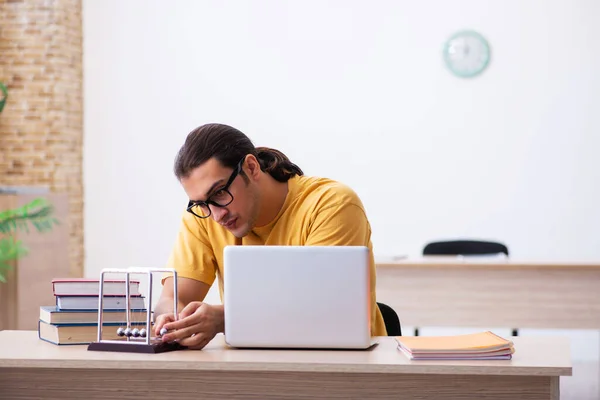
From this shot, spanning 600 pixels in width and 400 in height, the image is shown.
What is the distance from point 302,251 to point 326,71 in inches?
184

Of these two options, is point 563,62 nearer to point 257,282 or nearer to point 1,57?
point 1,57

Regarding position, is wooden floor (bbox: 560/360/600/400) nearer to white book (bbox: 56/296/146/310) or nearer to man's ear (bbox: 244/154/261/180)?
man's ear (bbox: 244/154/261/180)

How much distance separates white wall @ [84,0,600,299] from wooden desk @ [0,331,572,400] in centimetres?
425

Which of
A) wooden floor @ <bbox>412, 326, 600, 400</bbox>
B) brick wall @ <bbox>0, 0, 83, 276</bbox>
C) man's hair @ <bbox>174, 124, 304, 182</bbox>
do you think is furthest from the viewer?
brick wall @ <bbox>0, 0, 83, 276</bbox>

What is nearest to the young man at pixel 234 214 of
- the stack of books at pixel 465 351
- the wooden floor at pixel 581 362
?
the stack of books at pixel 465 351

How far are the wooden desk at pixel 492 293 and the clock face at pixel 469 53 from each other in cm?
216

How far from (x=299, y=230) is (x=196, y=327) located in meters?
0.50

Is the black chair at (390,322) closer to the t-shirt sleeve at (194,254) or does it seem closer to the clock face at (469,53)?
the t-shirt sleeve at (194,254)

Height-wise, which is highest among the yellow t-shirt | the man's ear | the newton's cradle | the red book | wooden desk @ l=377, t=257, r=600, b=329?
the man's ear

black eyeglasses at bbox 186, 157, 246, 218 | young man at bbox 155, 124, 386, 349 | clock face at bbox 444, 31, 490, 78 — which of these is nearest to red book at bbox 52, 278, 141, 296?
young man at bbox 155, 124, 386, 349

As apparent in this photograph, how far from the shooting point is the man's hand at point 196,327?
2104 mm

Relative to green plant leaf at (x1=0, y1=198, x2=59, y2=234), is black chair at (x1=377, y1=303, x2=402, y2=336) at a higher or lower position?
lower

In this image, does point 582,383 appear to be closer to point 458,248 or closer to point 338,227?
point 458,248

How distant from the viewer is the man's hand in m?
2.10
